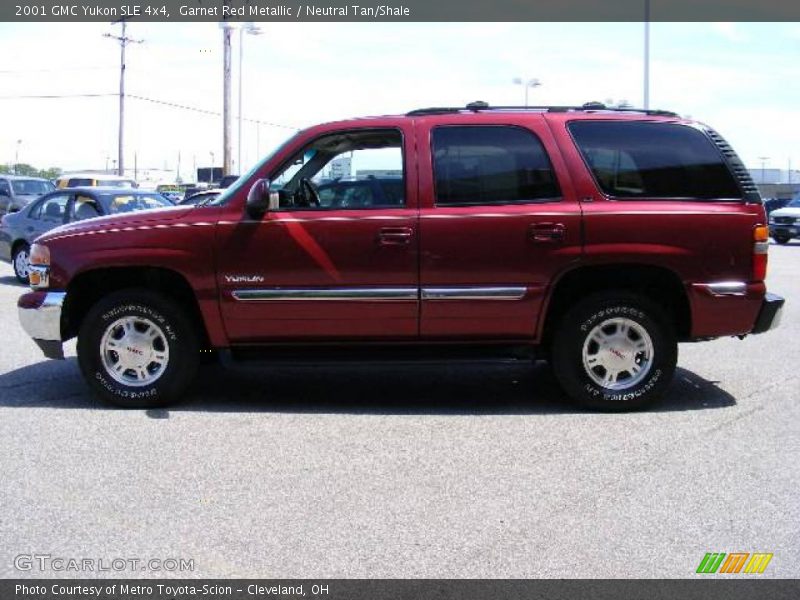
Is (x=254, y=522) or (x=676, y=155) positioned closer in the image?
(x=254, y=522)

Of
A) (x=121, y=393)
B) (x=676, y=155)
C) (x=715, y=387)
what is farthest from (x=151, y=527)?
(x=715, y=387)

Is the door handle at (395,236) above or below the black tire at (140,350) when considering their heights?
above

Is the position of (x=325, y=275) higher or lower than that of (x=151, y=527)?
higher

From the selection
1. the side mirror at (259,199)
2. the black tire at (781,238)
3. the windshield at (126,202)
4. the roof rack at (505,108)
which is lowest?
the black tire at (781,238)

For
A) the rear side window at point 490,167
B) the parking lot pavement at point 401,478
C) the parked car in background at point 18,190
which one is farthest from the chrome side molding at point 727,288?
the parked car in background at point 18,190

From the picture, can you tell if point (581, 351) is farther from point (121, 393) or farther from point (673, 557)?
point (121, 393)

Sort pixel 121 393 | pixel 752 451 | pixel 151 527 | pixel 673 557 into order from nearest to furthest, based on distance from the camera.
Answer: pixel 673 557 → pixel 151 527 → pixel 752 451 → pixel 121 393

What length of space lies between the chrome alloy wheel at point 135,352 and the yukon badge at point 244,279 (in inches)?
26.0

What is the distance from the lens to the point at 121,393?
250 inches

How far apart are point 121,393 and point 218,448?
1235mm

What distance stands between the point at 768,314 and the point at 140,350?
433 centimetres

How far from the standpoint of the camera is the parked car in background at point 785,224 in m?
29.9

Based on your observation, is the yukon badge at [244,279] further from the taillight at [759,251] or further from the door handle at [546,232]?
the taillight at [759,251]

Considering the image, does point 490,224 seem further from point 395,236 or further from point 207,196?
point 207,196
